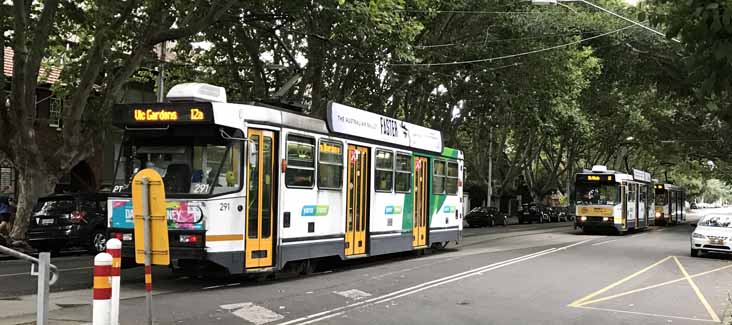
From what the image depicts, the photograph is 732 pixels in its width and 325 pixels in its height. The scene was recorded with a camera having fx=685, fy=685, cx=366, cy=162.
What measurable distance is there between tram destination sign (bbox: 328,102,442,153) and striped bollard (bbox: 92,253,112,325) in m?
7.92

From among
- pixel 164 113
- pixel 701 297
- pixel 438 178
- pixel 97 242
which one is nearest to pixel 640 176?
pixel 438 178

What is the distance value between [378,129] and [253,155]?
463 centimetres

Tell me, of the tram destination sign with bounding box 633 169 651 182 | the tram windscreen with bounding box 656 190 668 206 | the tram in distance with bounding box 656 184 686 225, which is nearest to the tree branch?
the tram destination sign with bounding box 633 169 651 182

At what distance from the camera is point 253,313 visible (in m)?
9.46

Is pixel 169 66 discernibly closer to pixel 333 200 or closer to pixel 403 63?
pixel 403 63

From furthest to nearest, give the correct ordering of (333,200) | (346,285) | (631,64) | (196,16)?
(631,64) → (196,16) → (333,200) → (346,285)

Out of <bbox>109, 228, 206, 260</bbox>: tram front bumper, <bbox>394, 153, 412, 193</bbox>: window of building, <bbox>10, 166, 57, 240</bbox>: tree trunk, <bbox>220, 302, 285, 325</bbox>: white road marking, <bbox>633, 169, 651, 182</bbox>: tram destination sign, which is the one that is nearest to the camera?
<bbox>220, 302, 285, 325</bbox>: white road marking

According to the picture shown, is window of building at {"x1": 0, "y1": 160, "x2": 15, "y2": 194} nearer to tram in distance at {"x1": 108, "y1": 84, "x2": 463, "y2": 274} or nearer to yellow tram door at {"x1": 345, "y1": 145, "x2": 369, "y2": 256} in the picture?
yellow tram door at {"x1": 345, "y1": 145, "x2": 369, "y2": 256}

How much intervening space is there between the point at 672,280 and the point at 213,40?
1703 centimetres

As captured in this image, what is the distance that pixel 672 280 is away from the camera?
15297 millimetres

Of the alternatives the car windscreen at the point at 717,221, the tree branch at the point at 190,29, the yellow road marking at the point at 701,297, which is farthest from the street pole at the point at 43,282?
the car windscreen at the point at 717,221

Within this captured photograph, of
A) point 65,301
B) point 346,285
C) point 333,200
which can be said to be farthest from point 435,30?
point 65,301

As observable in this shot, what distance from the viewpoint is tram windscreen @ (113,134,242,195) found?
11.3 m

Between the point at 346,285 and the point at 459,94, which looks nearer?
the point at 346,285
